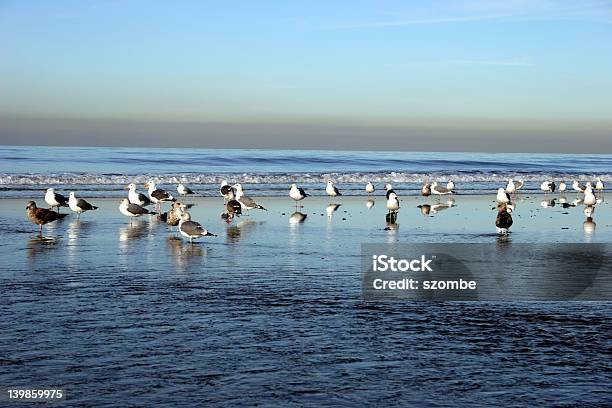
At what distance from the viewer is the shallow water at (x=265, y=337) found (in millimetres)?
7996

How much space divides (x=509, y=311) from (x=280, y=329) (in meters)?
3.22

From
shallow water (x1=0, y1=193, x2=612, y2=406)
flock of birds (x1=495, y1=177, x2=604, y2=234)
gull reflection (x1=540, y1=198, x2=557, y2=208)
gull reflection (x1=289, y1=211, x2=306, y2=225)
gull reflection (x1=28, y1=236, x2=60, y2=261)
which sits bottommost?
shallow water (x1=0, y1=193, x2=612, y2=406)

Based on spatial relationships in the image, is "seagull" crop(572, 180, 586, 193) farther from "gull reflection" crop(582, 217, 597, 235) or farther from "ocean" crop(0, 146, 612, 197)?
"gull reflection" crop(582, 217, 597, 235)

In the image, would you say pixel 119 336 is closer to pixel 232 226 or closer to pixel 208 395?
pixel 208 395

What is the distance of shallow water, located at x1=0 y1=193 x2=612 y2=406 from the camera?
800 cm

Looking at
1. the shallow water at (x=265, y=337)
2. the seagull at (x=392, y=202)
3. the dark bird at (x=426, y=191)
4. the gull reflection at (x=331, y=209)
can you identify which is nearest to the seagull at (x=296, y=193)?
the gull reflection at (x=331, y=209)

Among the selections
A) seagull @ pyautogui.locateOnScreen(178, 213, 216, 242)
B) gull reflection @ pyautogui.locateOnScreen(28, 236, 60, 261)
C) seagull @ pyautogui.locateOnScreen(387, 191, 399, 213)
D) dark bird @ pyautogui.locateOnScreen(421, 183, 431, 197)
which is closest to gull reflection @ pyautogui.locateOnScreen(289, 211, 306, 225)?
seagull @ pyautogui.locateOnScreen(387, 191, 399, 213)

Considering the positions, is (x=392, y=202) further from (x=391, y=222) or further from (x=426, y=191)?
(x=426, y=191)

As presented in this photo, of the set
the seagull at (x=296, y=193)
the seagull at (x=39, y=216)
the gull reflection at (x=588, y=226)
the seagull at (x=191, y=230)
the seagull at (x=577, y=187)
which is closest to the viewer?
the seagull at (x=191, y=230)

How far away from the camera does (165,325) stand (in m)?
10.5

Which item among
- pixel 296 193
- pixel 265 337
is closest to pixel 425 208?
pixel 296 193

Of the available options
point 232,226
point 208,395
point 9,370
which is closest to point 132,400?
point 208,395

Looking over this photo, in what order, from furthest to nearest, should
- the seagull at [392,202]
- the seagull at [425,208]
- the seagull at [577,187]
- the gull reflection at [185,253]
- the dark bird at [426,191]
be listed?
the seagull at [577,187] → the dark bird at [426,191] → the seagull at [425,208] → the seagull at [392,202] → the gull reflection at [185,253]

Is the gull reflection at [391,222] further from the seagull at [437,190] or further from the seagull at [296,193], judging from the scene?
the seagull at [437,190]
